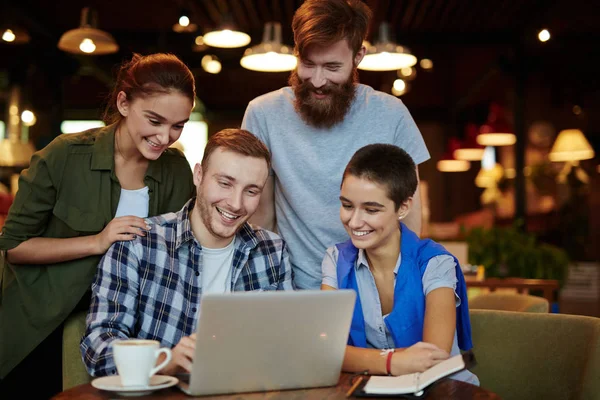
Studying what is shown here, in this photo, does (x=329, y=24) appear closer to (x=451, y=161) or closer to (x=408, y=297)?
(x=408, y=297)

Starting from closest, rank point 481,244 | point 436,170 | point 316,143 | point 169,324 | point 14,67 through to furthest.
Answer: point 169,324 < point 316,143 < point 481,244 < point 14,67 < point 436,170

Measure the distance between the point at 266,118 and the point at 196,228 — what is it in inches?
21.7

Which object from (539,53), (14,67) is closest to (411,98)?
(539,53)

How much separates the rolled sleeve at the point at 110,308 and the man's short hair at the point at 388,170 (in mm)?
641

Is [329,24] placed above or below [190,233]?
above

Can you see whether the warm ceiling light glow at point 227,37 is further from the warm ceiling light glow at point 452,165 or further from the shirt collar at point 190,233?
the warm ceiling light glow at point 452,165

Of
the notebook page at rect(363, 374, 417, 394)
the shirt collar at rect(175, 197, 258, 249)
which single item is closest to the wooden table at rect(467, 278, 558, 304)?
the shirt collar at rect(175, 197, 258, 249)

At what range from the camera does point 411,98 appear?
15.5 m

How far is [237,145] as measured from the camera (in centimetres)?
214

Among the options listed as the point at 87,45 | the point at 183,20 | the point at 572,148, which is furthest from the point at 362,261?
the point at 572,148

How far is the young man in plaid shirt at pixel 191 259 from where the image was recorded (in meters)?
2.04

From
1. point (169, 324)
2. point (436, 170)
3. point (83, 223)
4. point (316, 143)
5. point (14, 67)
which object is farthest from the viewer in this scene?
point (436, 170)

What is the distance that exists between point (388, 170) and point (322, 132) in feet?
1.44

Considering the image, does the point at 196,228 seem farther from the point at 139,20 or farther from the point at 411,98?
the point at 411,98
